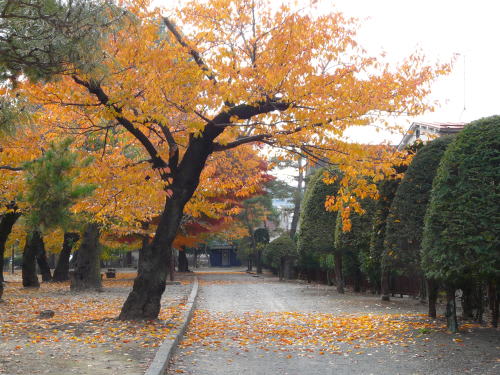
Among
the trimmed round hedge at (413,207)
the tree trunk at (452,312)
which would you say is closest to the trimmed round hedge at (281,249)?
the trimmed round hedge at (413,207)

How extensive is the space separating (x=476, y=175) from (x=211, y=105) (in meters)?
5.17

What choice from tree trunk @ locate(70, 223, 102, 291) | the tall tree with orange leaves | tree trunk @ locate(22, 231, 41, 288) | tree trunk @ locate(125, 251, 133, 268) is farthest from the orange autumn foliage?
tree trunk @ locate(125, 251, 133, 268)

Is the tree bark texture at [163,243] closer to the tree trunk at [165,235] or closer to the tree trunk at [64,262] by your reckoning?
the tree trunk at [165,235]

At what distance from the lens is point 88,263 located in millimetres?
23391

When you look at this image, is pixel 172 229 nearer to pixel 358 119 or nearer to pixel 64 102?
pixel 64 102

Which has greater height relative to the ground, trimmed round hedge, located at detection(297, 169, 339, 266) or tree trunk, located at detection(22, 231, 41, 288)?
trimmed round hedge, located at detection(297, 169, 339, 266)

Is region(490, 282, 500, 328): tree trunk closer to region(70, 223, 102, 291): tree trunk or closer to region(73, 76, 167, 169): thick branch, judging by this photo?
region(73, 76, 167, 169): thick branch

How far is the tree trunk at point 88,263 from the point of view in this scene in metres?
23.0

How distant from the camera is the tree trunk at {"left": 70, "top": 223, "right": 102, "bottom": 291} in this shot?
2302 cm

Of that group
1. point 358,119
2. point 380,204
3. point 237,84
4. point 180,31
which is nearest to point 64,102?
point 180,31

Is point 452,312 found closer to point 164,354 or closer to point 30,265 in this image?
point 164,354

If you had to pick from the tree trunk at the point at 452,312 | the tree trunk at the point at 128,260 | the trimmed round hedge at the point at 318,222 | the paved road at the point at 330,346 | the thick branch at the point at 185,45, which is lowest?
the paved road at the point at 330,346

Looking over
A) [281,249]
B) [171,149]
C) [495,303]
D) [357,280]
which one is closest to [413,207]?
[495,303]

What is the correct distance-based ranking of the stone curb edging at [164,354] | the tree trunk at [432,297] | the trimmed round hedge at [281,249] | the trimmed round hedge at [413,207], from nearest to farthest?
the stone curb edging at [164,354], the tree trunk at [432,297], the trimmed round hedge at [413,207], the trimmed round hedge at [281,249]
